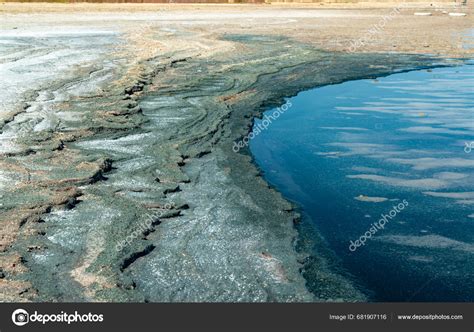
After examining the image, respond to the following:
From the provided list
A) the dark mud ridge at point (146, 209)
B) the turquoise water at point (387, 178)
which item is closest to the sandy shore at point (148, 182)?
the dark mud ridge at point (146, 209)

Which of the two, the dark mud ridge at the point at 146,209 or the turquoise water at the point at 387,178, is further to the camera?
the turquoise water at the point at 387,178

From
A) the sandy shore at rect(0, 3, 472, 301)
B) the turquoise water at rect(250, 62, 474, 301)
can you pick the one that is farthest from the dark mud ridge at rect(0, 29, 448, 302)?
the turquoise water at rect(250, 62, 474, 301)

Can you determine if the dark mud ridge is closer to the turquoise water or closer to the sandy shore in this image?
the sandy shore

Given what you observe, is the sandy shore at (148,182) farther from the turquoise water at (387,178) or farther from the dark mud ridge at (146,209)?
the turquoise water at (387,178)

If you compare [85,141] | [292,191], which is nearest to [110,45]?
[85,141]

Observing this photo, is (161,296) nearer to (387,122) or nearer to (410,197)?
(410,197)
